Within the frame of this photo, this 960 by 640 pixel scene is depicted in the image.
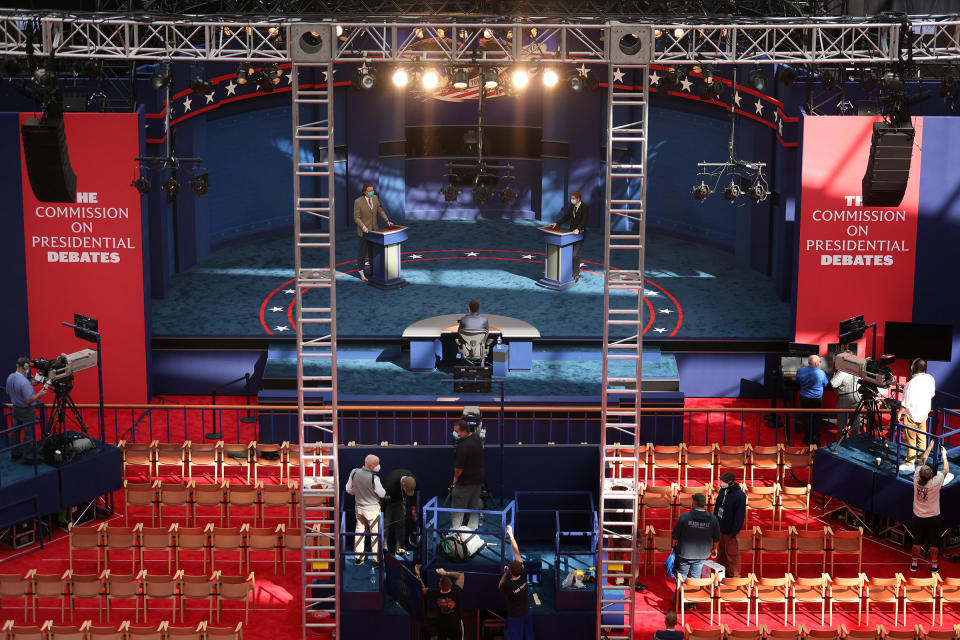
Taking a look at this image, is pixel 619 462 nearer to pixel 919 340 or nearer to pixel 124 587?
pixel 124 587

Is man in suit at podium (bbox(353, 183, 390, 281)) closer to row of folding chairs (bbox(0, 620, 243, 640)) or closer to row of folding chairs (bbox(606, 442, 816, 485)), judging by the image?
row of folding chairs (bbox(606, 442, 816, 485))

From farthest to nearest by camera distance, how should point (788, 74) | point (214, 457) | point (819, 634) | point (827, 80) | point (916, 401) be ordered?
point (788, 74) < point (827, 80) < point (214, 457) < point (916, 401) < point (819, 634)

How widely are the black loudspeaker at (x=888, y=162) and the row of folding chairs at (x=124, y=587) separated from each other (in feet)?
28.0

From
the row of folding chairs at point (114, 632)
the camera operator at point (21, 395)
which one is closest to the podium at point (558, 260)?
the camera operator at point (21, 395)

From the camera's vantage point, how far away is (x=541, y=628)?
14.4 metres

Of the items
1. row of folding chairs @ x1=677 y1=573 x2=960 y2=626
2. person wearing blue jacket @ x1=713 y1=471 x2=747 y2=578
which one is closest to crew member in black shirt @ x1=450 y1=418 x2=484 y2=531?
row of folding chairs @ x1=677 y1=573 x2=960 y2=626

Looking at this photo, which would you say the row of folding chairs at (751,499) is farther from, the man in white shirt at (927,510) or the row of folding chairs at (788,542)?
the man in white shirt at (927,510)

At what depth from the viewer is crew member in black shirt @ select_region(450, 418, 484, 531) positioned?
14758mm

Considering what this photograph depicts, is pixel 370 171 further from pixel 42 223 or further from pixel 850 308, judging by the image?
pixel 850 308

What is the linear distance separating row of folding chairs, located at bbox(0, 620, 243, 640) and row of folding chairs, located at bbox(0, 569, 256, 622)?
80 cm

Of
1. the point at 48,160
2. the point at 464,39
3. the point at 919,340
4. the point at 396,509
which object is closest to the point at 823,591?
the point at 396,509

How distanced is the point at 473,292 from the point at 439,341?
10.6ft

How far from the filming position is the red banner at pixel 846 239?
2022 cm

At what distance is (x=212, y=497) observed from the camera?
16.8 metres
